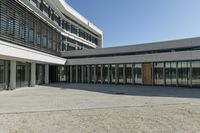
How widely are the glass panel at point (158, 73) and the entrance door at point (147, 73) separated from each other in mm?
674

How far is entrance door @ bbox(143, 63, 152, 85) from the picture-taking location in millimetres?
27828

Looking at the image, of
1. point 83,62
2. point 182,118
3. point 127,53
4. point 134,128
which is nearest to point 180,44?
point 127,53

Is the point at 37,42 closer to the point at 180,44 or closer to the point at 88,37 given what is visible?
the point at 180,44

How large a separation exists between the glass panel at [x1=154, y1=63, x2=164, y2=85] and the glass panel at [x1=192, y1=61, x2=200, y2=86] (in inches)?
149

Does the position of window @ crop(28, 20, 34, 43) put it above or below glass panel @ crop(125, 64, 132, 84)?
above

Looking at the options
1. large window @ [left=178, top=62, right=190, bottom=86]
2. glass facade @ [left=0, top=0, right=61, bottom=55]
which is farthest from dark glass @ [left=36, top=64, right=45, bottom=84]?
large window @ [left=178, top=62, right=190, bottom=86]

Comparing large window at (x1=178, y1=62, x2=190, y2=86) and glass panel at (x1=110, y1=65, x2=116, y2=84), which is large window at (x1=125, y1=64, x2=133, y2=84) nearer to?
glass panel at (x1=110, y1=65, x2=116, y2=84)

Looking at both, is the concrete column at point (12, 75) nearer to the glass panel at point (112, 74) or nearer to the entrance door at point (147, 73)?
the glass panel at point (112, 74)

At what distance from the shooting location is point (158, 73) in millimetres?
27172

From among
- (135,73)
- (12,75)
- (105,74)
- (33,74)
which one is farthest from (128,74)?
(12,75)

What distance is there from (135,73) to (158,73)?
3263 millimetres

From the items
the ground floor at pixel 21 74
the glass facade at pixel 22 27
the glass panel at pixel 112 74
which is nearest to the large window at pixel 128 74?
the glass panel at pixel 112 74

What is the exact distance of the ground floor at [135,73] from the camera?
2496cm

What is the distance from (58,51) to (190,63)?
19199 millimetres
